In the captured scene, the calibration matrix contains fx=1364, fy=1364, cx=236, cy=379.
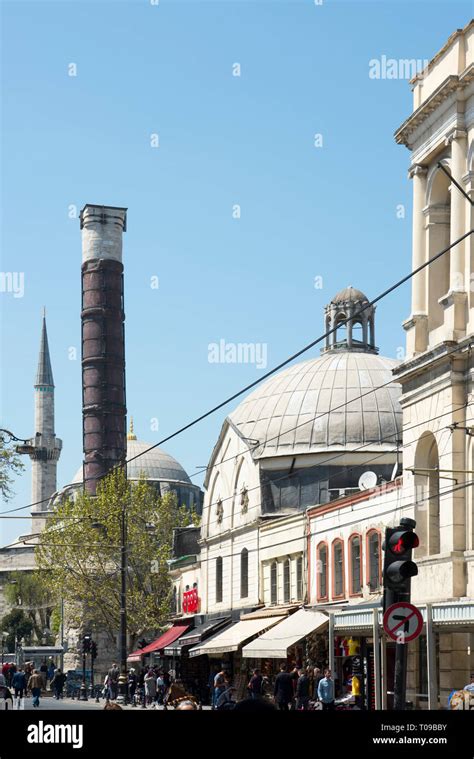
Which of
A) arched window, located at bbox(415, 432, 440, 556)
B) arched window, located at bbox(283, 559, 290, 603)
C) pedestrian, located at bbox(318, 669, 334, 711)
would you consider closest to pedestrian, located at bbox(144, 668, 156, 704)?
arched window, located at bbox(283, 559, 290, 603)

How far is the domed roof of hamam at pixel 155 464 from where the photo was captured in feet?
380

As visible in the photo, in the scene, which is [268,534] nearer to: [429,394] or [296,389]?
[296,389]

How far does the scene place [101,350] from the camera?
267ft

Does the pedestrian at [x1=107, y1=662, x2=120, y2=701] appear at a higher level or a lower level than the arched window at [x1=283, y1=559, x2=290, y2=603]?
lower

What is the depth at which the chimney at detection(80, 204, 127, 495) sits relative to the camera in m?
81.0

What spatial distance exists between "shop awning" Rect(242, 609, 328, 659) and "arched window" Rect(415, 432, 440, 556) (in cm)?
856

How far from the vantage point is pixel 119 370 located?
81875 millimetres

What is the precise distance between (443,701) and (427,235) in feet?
33.4

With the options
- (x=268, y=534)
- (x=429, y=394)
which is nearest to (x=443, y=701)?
(x=429, y=394)

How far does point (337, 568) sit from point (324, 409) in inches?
556

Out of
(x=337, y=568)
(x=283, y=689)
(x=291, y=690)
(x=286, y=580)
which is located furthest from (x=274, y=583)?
(x=283, y=689)

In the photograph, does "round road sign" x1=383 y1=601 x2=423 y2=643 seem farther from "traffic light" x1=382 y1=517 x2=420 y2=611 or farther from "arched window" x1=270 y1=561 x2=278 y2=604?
"arched window" x1=270 y1=561 x2=278 y2=604

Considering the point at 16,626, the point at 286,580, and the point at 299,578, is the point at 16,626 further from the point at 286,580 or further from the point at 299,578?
the point at 299,578

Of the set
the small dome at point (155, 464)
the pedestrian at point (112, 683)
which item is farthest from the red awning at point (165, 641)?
the small dome at point (155, 464)
